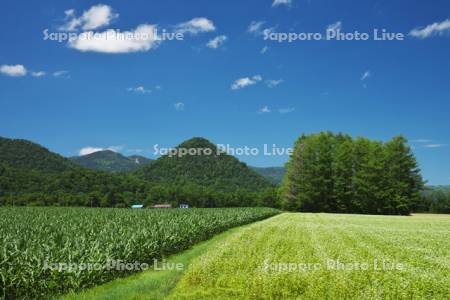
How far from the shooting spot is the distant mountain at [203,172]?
147m

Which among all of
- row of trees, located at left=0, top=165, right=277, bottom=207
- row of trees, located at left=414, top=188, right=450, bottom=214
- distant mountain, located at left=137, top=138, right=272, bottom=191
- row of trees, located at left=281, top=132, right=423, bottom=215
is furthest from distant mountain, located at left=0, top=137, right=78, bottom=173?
row of trees, located at left=414, top=188, right=450, bottom=214

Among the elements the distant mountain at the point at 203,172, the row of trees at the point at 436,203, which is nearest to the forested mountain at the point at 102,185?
the distant mountain at the point at 203,172

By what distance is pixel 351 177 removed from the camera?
82188 millimetres

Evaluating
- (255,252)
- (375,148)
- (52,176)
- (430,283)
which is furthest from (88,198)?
(430,283)

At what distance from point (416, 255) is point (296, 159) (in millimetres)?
69092

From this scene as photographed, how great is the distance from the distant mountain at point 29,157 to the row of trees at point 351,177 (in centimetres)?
8401

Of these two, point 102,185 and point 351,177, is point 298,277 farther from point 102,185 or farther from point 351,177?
point 102,185

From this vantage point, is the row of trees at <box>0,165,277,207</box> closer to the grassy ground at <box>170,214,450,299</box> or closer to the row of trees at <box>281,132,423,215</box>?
the row of trees at <box>281,132,423,215</box>

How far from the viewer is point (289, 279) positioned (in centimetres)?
1310

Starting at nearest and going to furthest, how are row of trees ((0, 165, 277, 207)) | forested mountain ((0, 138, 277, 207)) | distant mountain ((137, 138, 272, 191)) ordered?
row of trees ((0, 165, 277, 207)) < forested mountain ((0, 138, 277, 207)) < distant mountain ((137, 138, 272, 191))

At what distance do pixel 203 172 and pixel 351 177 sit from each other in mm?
77969

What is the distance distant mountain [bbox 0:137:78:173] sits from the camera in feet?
413

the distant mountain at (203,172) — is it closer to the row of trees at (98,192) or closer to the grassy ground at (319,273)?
the row of trees at (98,192)

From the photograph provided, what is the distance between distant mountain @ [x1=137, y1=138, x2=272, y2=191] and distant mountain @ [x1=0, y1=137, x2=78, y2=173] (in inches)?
1153
